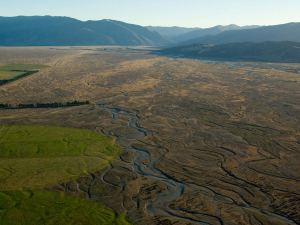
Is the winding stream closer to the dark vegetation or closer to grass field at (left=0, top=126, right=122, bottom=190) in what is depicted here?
grass field at (left=0, top=126, right=122, bottom=190)

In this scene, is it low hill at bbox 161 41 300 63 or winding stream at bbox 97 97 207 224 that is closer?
winding stream at bbox 97 97 207 224

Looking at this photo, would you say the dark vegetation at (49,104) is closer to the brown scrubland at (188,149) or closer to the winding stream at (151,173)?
the brown scrubland at (188,149)

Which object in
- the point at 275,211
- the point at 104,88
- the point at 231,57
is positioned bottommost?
the point at 275,211

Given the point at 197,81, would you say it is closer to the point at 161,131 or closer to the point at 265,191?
the point at 161,131

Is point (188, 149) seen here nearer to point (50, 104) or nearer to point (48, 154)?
point (48, 154)

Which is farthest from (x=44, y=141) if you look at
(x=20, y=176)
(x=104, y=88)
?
(x=104, y=88)

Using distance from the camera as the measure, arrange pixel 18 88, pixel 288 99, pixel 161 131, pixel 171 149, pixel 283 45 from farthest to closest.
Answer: pixel 283 45 < pixel 18 88 < pixel 288 99 < pixel 161 131 < pixel 171 149

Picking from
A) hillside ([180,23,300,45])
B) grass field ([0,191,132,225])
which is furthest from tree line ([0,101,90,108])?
hillside ([180,23,300,45])
